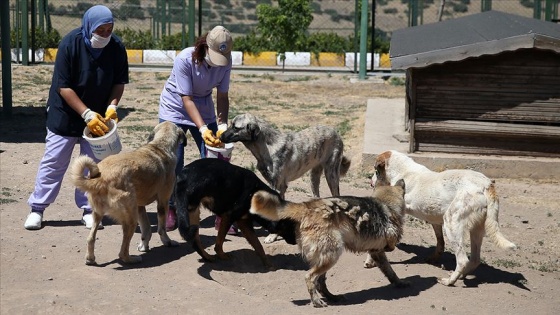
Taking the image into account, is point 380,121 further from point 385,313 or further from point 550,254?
point 385,313

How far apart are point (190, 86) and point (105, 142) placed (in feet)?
3.39

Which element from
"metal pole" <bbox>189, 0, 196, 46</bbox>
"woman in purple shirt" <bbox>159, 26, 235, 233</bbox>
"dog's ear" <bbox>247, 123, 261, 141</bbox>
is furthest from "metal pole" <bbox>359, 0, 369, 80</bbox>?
"dog's ear" <bbox>247, 123, 261, 141</bbox>

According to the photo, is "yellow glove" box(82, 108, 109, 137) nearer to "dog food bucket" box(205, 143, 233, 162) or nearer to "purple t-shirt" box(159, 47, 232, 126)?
"purple t-shirt" box(159, 47, 232, 126)

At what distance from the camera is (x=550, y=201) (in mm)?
10664

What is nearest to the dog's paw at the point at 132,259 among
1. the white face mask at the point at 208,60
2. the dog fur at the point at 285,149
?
the dog fur at the point at 285,149

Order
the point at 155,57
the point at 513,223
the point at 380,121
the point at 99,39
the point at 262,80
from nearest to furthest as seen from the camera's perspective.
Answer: the point at 99,39 < the point at 513,223 < the point at 380,121 < the point at 262,80 < the point at 155,57

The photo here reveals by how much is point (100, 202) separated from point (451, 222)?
2951mm

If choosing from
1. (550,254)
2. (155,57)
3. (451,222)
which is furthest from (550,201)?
(155,57)

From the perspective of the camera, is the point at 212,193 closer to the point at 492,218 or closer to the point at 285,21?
the point at 492,218

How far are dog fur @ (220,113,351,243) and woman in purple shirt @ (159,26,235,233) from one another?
0.81ft

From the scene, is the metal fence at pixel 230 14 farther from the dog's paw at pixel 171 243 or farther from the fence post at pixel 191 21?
the dog's paw at pixel 171 243

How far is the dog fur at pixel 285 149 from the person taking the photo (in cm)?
830

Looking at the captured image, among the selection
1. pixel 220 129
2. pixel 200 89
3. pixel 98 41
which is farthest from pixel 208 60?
pixel 98 41

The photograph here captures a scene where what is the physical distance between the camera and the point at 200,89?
8352mm
